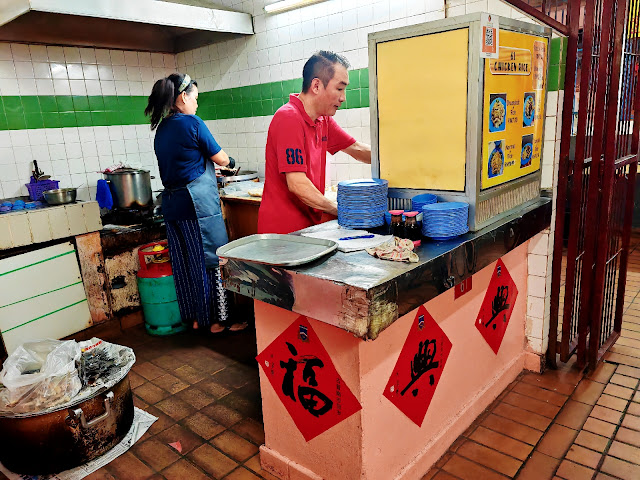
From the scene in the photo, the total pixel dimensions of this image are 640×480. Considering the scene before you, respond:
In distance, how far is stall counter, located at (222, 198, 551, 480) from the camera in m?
1.69

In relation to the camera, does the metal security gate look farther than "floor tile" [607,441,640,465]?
Yes

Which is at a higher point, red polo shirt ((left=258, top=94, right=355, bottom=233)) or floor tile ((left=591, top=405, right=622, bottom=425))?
red polo shirt ((left=258, top=94, right=355, bottom=233))

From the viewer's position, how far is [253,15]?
473 centimetres

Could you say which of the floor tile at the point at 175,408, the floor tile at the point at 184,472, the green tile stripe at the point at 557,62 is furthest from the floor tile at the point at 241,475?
the green tile stripe at the point at 557,62

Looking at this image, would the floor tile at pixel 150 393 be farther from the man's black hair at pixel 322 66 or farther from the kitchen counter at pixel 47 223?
the man's black hair at pixel 322 66

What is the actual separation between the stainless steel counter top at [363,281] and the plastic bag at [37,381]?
110 cm

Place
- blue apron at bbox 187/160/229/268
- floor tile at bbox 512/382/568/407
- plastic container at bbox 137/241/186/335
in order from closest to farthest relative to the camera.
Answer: floor tile at bbox 512/382/568/407 < blue apron at bbox 187/160/229/268 < plastic container at bbox 137/241/186/335

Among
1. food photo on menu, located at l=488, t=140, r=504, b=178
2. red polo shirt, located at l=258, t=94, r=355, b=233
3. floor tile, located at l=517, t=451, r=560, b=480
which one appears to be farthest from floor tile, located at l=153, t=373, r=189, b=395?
food photo on menu, located at l=488, t=140, r=504, b=178

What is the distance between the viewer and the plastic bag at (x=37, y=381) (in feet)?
7.61

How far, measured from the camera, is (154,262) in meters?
3.96

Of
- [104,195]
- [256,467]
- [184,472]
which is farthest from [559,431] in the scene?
[104,195]

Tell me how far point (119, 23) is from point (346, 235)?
3498 millimetres

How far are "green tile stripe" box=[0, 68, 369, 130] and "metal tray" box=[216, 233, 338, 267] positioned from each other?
2.29 meters

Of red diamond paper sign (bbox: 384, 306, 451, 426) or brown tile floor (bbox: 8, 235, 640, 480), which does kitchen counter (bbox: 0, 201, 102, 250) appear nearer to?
brown tile floor (bbox: 8, 235, 640, 480)
